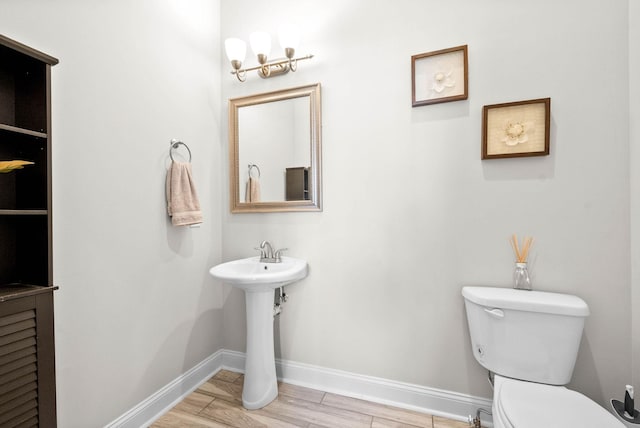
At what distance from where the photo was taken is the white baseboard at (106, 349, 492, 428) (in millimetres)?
1537

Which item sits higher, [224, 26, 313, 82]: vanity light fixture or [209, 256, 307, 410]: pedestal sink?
[224, 26, 313, 82]: vanity light fixture

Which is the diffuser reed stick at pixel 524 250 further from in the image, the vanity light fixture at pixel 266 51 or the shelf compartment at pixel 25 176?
the shelf compartment at pixel 25 176

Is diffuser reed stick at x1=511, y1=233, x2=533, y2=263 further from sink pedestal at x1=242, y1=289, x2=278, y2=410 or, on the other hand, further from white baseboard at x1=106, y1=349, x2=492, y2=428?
sink pedestal at x1=242, y1=289, x2=278, y2=410

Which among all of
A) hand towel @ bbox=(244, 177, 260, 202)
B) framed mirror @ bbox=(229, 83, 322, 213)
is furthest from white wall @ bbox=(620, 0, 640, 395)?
hand towel @ bbox=(244, 177, 260, 202)

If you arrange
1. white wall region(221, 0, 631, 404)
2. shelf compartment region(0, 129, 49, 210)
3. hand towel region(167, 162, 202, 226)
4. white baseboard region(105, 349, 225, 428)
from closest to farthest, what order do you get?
1. shelf compartment region(0, 129, 49, 210)
2. white wall region(221, 0, 631, 404)
3. white baseboard region(105, 349, 225, 428)
4. hand towel region(167, 162, 202, 226)

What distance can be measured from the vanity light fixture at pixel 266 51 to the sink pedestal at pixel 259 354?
1.32m

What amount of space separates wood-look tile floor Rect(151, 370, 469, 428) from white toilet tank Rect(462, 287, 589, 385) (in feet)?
1.57

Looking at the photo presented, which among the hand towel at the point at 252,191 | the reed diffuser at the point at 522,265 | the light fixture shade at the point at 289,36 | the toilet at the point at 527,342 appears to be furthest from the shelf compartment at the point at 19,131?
the reed diffuser at the point at 522,265

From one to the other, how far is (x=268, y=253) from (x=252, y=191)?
0.42m

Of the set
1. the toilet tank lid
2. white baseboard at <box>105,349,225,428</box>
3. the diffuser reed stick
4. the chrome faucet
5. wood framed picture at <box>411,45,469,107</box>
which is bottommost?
white baseboard at <box>105,349,225,428</box>

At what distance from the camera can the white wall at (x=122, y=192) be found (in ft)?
4.00

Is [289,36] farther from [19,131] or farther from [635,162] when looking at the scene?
[635,162]

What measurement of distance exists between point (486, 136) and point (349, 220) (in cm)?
82

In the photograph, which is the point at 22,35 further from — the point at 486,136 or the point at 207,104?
the point at 486,136
